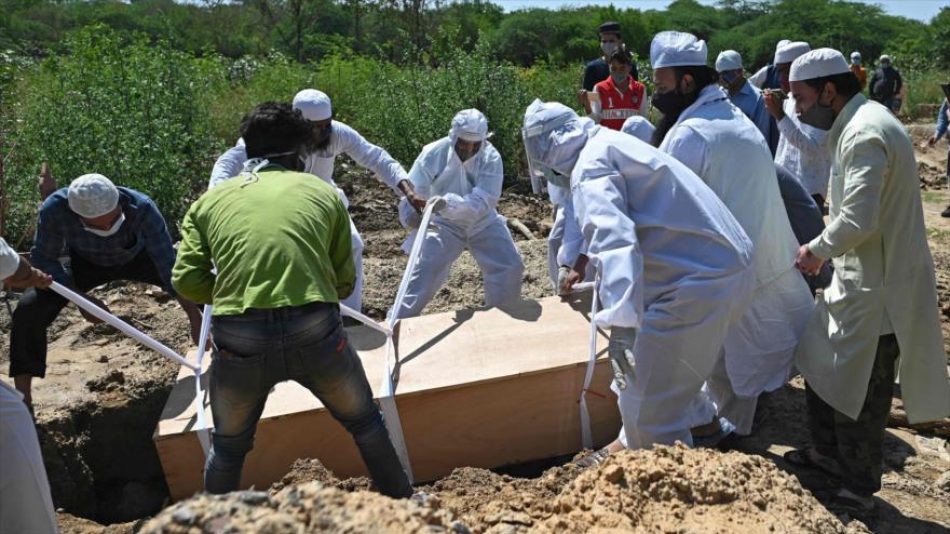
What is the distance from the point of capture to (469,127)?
18.2 feet

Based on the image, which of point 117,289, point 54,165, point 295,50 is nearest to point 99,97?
point 54,165

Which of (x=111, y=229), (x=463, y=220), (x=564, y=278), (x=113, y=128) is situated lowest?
(x=564, y=278)

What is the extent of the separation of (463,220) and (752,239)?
209cm

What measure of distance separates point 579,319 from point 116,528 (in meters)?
2.42

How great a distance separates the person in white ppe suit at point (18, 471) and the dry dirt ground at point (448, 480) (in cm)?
63

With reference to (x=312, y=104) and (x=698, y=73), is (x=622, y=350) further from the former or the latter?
(x=312, y=104)

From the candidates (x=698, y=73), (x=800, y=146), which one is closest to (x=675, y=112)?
(x=698, y=73)

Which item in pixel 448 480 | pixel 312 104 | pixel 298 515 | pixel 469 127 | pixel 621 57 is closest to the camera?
pixel 298 515

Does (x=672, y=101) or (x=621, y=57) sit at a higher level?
(x=672, y=101)

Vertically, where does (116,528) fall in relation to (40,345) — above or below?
below

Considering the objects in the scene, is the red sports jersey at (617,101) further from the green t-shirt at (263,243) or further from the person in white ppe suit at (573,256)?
the green t-shirt at (263,243)

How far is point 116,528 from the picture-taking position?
393 centimetres

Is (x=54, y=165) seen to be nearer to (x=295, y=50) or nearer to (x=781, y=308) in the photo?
(x=781, y=308)

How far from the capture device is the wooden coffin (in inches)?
155
